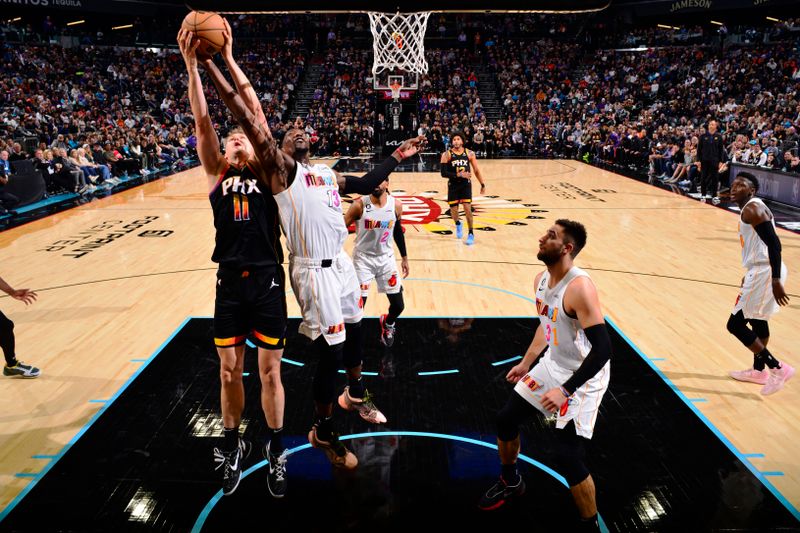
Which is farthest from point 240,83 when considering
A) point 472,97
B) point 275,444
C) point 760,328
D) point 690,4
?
point 690,4

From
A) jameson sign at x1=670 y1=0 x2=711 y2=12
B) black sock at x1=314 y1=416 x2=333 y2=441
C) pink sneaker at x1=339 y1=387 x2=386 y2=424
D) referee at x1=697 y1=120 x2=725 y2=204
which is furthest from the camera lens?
jameson sign at x1=670 y1=0 x2=711 y2=12

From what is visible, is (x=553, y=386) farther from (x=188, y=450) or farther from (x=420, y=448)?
(x=188, y=450)

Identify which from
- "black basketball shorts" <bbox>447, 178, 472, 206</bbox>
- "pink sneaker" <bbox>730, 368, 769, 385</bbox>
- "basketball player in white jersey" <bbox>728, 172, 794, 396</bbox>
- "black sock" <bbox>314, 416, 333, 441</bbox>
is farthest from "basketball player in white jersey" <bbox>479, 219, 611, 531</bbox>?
"black basketball shorts" <bbox>447, 178, 472, 206</bbox>

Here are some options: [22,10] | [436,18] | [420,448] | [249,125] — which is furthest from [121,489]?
[436,18]

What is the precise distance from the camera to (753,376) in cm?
504

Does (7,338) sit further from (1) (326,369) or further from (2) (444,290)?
(2) (444,290)

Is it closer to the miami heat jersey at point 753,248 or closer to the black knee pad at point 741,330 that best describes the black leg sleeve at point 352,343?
the black knee pad at point 741,330

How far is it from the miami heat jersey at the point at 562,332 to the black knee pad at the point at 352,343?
55.6 inches

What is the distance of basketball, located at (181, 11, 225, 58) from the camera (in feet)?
10.1

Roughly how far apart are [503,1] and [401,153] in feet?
10.5

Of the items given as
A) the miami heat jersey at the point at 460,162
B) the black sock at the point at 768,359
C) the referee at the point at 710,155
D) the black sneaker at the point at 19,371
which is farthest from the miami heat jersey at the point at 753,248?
the referee at the point at 710,155

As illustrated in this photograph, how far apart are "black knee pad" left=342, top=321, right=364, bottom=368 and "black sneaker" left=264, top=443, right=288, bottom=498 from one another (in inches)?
34.6

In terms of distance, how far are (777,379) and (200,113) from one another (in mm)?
4709

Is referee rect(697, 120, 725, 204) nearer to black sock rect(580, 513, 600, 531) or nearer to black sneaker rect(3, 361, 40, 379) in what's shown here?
black sock rect(580, 513, 600, 531)
